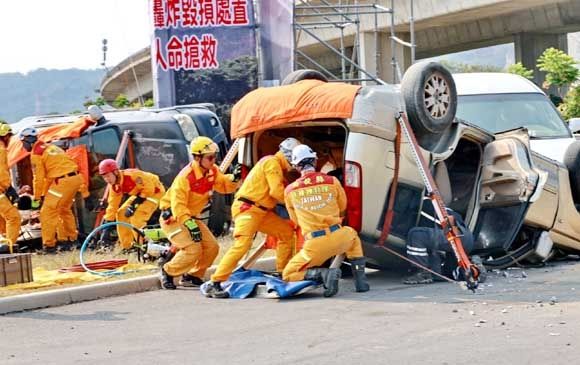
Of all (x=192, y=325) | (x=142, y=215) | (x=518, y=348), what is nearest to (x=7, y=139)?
(x=142, y=215)

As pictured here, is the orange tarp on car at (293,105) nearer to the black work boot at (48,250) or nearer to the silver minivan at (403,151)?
the silver minivan at (403,151)

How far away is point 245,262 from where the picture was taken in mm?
11781

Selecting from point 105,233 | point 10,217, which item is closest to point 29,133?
point 10,217

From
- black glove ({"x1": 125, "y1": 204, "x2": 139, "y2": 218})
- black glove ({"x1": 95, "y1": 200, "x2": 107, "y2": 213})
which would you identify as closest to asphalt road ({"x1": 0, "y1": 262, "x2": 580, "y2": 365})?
black glove ({"x1": 125, "y1": 204, "x2": 139, "y2": 218})

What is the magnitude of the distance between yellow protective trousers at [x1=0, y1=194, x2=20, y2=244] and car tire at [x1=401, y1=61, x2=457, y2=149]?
648cm

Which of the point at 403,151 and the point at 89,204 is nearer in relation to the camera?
the point at 403,151

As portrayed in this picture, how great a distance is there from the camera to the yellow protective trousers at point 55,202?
15539 millimetres

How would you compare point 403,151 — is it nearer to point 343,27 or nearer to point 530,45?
point 343,27

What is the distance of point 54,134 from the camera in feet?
53.2

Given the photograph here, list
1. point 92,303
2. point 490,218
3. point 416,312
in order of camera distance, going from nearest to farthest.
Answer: point 416,312 < point 92,303 < point 490,218

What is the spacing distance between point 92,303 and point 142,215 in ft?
10.8

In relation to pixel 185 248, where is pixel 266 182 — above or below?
above

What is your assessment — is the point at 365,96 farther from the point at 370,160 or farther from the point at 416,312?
the point at 416,312

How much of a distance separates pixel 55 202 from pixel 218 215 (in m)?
2.29
